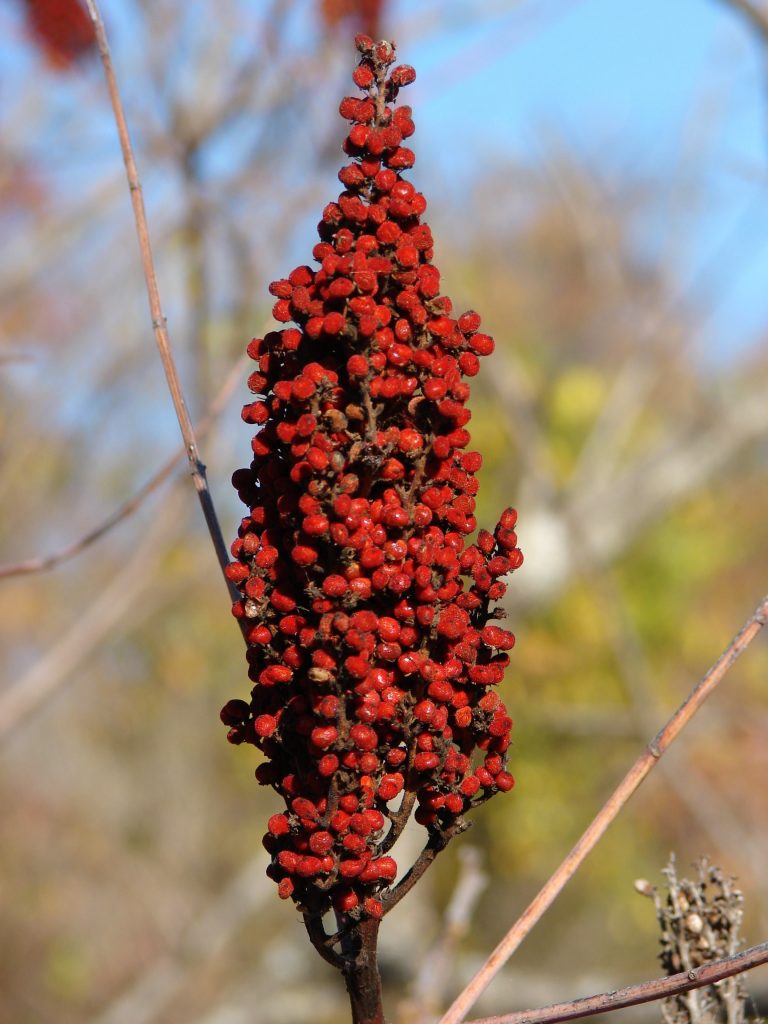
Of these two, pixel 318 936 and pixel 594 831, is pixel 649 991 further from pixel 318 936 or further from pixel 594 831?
pixel 318 936

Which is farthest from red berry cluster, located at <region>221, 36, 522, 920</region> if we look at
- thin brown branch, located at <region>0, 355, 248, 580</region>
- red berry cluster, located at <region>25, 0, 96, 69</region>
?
red berry cluster, located at <region>25, 0, 96, 69</region>

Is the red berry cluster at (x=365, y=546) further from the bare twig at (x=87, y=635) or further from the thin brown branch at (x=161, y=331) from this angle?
the bare twig at (x=87, y=635)

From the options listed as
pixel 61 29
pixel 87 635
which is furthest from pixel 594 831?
pixel 61 29

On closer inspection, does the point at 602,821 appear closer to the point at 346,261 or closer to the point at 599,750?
the point at 346,261

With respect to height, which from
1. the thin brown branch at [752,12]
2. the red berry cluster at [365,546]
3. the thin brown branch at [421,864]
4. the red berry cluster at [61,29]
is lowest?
the thin brown branch at [421,864]

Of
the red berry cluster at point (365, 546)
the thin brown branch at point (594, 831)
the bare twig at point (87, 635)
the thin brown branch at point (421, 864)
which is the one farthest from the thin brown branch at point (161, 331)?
the bare twig at point (87, 635)

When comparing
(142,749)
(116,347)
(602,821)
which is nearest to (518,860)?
(142,749)

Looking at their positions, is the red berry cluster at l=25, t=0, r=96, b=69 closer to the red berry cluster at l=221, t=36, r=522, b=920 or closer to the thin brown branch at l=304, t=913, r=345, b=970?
the red berry cluster at l=221, t=36, r=522, b=920
